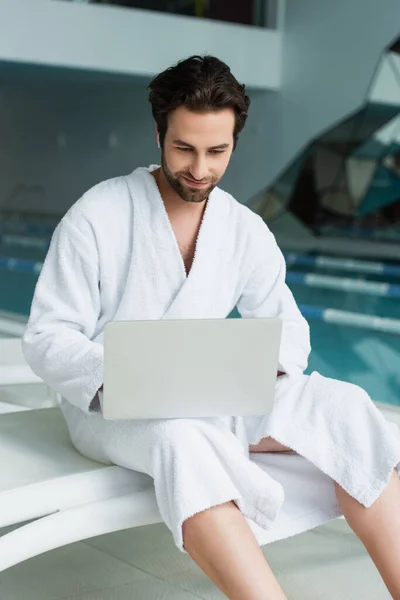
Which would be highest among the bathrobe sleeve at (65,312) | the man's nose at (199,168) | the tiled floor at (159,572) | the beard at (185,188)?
the man's nose at (199,168)

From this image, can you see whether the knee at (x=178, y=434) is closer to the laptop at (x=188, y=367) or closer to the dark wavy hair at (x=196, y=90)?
the laptop at (x=188, y=367)

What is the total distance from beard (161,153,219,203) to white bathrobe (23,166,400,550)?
0.09m

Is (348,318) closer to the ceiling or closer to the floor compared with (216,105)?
closer to the floor

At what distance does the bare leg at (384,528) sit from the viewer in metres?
1.66

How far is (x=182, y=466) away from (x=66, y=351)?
1.18 ft

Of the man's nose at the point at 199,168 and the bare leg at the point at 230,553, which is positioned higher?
the man's nose at the point at 199,168

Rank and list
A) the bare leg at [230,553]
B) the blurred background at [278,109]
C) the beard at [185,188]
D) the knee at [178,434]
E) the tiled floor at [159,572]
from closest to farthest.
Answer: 1. the bare leg at [230,553]
2. the knee at [178,434]
3. the beard at [185,188]
4. the tiled floor at [159,572]
5. the blurred background at [278,109]

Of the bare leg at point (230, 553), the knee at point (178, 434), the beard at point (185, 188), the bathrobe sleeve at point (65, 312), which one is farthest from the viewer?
the beard at point (185, 188)

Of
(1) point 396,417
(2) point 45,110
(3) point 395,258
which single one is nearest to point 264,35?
(3) point 395,258

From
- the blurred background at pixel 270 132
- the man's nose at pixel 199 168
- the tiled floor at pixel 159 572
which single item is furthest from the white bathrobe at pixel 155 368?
the blurred background at pixel 270 132

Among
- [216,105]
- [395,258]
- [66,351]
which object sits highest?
[216,105]

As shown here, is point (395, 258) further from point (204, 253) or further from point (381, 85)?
point (204, 253)

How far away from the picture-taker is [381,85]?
11.0 meters

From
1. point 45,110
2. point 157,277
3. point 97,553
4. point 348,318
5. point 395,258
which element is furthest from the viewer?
point 45,110
